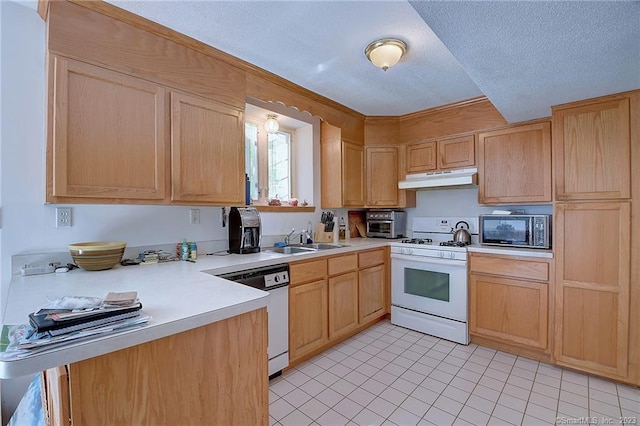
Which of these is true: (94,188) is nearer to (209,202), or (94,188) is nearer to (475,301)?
(209,202)

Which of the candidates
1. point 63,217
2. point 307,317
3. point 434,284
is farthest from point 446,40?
point 63,217

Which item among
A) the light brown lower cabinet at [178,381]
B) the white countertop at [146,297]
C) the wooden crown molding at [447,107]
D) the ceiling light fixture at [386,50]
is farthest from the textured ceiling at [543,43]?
the light brown lower cabinet at [178,381]

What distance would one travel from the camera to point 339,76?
2471 millimetres

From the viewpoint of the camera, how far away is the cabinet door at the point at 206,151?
1889mm

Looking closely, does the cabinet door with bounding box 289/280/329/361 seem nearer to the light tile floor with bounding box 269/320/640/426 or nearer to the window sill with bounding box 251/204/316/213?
the light tile floor with bounding box 269/320/640/426

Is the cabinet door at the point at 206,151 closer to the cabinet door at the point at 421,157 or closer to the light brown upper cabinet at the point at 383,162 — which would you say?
the light brown upper cabinet at the point at 383,162

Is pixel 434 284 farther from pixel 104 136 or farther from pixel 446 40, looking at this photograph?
pixel 104 136

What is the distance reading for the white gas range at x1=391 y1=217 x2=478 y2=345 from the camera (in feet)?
8.91

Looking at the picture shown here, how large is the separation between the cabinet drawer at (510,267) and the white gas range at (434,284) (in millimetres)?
124

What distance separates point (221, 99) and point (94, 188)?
1015 millimetres

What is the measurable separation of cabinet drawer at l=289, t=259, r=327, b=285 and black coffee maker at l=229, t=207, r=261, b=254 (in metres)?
0.38

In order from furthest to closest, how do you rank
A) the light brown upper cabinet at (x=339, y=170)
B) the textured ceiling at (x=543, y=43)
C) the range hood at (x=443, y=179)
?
the light brown upper cabinet at (x=339, y=170) < the range hood at (x=443, y=179) < the textured ceiling at (x=543, y=43)

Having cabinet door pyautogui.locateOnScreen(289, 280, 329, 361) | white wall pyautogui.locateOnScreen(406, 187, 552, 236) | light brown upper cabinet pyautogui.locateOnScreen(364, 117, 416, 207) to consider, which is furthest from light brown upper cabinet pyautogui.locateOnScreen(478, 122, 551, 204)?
cabinet door pyautogui.locateOnScreen(289, 280, 329, 361)

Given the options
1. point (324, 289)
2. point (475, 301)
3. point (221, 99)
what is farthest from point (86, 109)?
point (475, 301)
